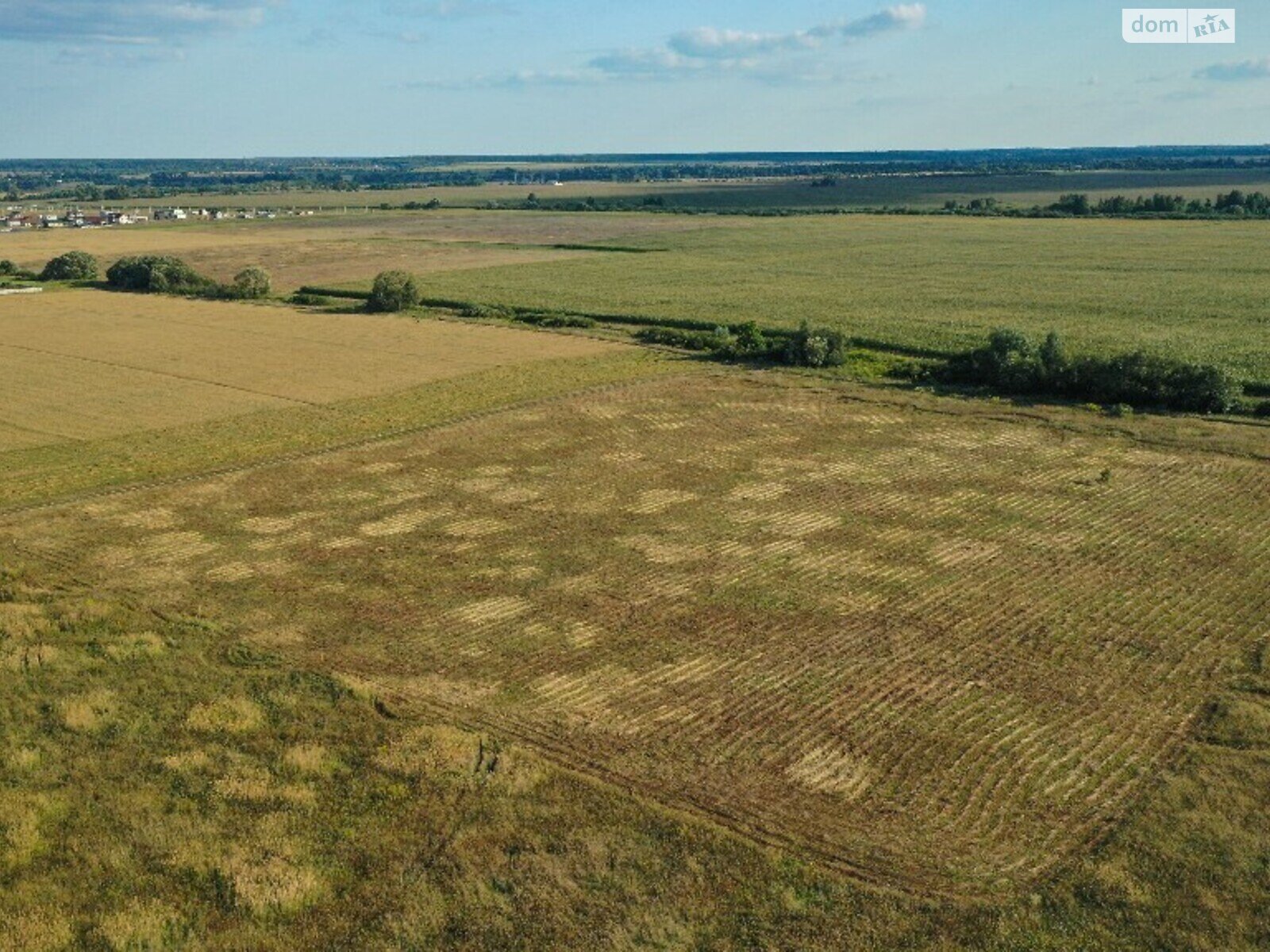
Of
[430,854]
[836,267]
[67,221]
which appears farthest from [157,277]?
[67,221]

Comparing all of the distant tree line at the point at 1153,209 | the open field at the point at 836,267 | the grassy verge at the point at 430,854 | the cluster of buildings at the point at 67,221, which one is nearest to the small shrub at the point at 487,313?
the open field at the point at 836,267

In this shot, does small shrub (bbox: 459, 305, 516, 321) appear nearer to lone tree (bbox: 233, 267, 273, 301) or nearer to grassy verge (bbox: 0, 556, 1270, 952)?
lone tree (bbox: 233, 267, 273, 301)

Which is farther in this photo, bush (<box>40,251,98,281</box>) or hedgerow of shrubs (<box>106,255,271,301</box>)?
bush (<box>40,251,98,281</box>)

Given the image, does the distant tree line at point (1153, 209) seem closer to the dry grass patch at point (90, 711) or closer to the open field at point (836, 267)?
the open field at point (836, 267)

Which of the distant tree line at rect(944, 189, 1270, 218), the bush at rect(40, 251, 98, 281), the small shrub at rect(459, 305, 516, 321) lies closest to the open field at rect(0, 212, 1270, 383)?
the small shrub at rect(459, 305, 516, 321)

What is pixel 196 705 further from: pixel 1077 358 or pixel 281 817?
pixel 1077 358

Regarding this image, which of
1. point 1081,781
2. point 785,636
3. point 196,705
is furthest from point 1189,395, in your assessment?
point 196,705
